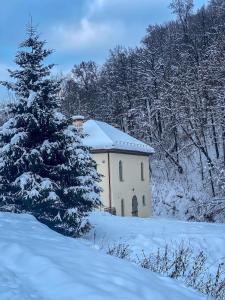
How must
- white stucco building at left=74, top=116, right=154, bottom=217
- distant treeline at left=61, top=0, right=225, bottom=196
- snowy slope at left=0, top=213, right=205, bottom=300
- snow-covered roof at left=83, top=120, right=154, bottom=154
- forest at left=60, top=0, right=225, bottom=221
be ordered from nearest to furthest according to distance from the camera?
snowy slope at left=0, top=213, right=205, bottom=300 → white stucco building at left=74, top=116, right=154, bottom=217 → snow-covered roof at left=83, top=120, right=154, bottom=154 → forest at left=60, top=0, right=225, bottom=221 → distant treeline at left=61, top=0, right=225, bottom=196

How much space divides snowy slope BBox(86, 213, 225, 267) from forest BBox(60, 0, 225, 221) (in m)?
10.3

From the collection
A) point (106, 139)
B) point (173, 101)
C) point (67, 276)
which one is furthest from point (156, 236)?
point (173, 101)

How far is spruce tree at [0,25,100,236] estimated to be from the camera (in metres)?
16.2

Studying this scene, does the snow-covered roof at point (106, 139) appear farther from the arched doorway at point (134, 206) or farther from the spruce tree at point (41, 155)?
the spruce tree at point (41, 155)

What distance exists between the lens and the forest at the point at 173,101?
3948 cm

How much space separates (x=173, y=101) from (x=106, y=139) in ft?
38.2

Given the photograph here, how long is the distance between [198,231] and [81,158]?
6.45 m

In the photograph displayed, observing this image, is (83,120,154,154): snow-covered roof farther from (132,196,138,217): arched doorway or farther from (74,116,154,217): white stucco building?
(132,196,138,217): arched doorway

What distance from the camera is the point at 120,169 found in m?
36.2

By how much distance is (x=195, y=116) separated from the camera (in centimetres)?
4166

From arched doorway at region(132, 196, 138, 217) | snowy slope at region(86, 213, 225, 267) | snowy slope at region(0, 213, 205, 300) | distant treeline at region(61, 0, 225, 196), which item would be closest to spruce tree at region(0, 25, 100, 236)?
snowy slope at region(86, 213, 225, 267)

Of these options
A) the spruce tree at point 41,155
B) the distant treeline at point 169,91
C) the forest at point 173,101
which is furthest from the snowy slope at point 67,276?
the distant treeline at point 169,91

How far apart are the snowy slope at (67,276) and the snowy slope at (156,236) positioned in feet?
28.0

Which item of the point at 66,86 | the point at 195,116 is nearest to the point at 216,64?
the point at 195,116
